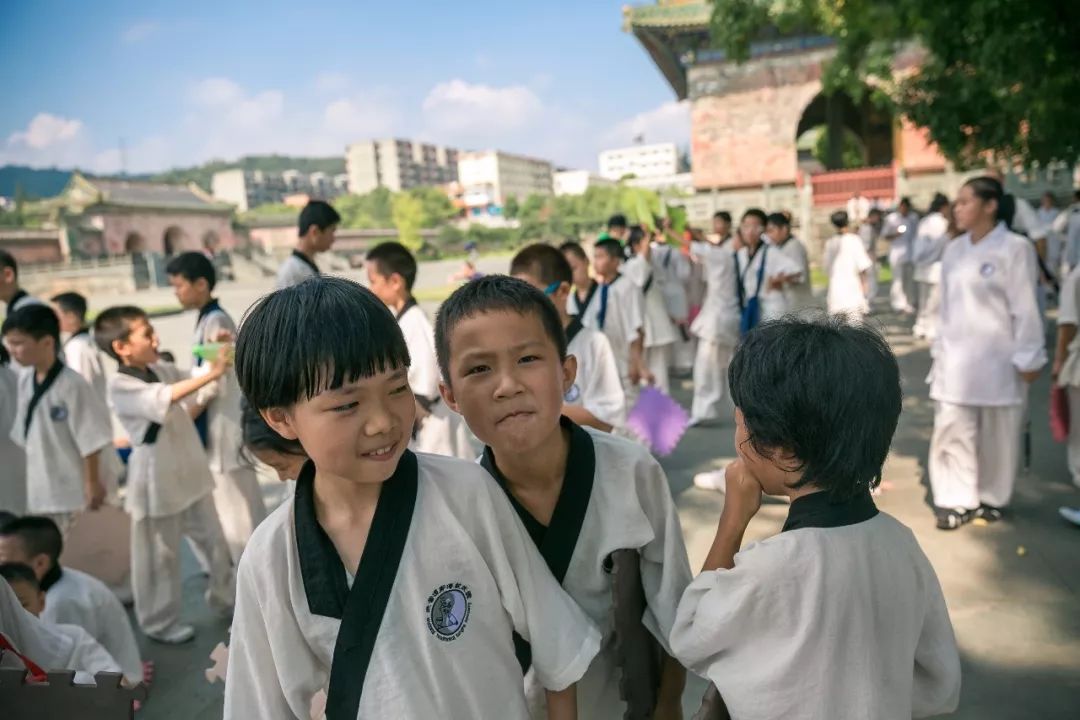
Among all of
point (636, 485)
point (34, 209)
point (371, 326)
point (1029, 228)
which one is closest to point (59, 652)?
point (371, 326)

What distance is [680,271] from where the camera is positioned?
330 inches

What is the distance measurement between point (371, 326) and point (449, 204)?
56.0 meters

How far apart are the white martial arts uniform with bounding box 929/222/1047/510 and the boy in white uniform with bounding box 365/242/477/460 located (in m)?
2.45

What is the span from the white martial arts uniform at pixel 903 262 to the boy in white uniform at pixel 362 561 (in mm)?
10985

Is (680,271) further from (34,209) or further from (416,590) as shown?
(34,209)

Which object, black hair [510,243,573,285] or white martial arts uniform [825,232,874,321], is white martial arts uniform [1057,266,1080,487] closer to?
black hair [510,243,573,285]

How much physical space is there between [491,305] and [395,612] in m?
0.62

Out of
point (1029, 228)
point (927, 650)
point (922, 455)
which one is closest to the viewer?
point (927, 650)

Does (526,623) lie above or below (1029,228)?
below

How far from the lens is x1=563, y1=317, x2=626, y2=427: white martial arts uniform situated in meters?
3.01

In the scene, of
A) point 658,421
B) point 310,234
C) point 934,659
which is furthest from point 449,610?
point 310,234

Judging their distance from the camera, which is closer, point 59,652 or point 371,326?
point 371,326

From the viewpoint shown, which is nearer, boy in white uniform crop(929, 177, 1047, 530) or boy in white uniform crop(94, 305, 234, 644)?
boy in white uniform crop(94, 305, 234, 644)

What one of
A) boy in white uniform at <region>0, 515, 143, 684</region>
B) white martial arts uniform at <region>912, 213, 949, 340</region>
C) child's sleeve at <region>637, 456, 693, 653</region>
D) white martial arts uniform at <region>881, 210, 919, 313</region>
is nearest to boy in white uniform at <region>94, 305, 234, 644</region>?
boy in white uniform at <region>0, 515, 143, 684</region>
